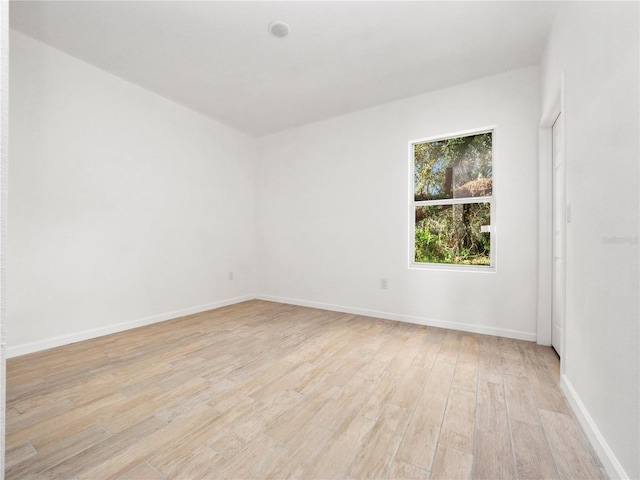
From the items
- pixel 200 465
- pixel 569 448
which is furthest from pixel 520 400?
pixel 200 465

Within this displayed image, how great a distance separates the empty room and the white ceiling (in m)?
0.02

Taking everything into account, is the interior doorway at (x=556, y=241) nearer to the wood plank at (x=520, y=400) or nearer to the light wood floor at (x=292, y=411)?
the light wood floor at (x=292, y=411)

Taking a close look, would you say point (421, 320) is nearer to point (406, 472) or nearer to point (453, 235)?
point (453, 235)

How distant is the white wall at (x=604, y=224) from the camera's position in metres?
1.15

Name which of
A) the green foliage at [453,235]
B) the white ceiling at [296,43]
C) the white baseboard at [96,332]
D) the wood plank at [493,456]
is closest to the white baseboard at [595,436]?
the wood plank at [493,456]

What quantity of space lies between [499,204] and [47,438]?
13.0ft

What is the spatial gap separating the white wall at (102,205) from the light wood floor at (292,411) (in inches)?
19.7

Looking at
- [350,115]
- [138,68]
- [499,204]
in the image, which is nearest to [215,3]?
[138,68]

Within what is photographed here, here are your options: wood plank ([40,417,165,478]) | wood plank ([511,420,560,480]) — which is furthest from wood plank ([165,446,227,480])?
wood plank ([511,420,560,480])

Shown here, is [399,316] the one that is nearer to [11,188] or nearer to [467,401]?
[467,401]

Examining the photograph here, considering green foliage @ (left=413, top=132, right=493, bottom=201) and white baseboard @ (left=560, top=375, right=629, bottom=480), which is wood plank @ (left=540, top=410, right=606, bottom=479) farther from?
green foliage @ (left=413, top=132, right=493, bottom=201)

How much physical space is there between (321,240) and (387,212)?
110 centimetres

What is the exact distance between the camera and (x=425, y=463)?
4.34ft

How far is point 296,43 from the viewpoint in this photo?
8.57 feet
